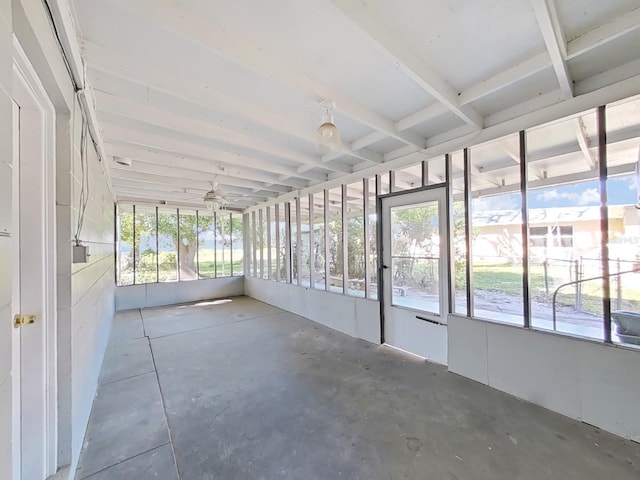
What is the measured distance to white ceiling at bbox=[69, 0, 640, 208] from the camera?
4.99 feet

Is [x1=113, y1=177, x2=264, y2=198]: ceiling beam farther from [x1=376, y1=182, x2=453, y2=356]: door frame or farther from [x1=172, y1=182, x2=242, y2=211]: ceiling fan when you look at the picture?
[x1=376, y1=182, x2=453, y2=356]: door frame

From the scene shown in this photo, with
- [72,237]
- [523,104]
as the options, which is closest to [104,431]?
[72,237]

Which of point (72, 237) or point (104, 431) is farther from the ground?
point (72, 237)

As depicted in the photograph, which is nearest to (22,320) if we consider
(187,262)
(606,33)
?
(606,33)

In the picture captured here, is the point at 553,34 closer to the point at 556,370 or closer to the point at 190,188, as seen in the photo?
the point at 556,370

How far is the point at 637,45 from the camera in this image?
1829 millimetres

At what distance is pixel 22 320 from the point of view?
4.41 feet

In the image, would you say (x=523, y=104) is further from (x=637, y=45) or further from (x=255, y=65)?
(x=255, y=65)

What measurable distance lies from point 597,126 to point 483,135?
85 centimetres

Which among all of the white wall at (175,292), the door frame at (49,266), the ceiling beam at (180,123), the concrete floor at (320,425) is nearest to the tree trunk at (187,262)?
the white wall at (175,292)

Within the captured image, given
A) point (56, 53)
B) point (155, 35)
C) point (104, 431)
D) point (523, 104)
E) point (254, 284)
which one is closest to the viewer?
point (56, 53)

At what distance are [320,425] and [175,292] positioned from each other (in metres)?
6.18

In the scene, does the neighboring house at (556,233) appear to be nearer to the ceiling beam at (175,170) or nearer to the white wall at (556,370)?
the white wall at (556,370)

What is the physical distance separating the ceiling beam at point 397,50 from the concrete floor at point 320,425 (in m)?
2.64
